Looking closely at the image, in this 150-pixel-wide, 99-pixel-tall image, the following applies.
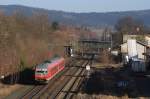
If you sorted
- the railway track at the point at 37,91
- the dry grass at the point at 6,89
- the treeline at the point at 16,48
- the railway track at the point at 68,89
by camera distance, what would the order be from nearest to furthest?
the railway track at the point at 37,91
the railway track at the point at 68,89
the dry grass at the point at 6,89
the treeline at the point at 16,48

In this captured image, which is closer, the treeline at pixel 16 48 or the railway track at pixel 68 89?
the railway track at pixel 68 89

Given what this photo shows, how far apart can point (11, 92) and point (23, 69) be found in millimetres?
15938

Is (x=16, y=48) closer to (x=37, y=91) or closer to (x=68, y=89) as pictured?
(x=68, y=89)

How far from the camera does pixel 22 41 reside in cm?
6894

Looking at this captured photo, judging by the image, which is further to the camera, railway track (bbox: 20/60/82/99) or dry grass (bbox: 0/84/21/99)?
dry grass (bbox: 0/84/21/99)

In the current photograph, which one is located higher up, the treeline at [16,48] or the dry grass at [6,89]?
the treeline at [16,48]

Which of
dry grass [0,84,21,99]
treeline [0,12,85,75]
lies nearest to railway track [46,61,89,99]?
dry grass [0,84,21,99]

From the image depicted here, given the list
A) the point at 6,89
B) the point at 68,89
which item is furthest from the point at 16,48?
the point at 6,89

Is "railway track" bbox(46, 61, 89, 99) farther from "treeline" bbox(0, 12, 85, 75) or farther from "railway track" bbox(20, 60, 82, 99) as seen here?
"treeline" bbox(0, 12, 85, 75)

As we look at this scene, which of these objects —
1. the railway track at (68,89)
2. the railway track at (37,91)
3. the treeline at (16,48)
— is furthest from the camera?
the treeline at (16,48)

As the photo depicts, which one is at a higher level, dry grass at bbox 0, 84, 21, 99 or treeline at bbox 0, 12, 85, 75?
treeline at bbox 0, 12, 85, 75

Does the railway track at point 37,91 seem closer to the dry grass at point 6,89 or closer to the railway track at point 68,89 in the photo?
the railway track at point 68,89

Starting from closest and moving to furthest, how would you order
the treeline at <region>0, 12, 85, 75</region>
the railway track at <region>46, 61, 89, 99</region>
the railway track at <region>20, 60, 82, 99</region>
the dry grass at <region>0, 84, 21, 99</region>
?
1. the railway track at <region>20, 60, 82, 99</region>
2. the railway track at <region>46, 61, 89, 99</region>
3. the dry grass at <region>0, 84, 21, 99</region>
4. the treeline at <region>0, 12, 85, 75</region>

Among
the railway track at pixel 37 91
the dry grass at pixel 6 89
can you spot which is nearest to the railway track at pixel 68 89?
the railway track at pixel 37 91
